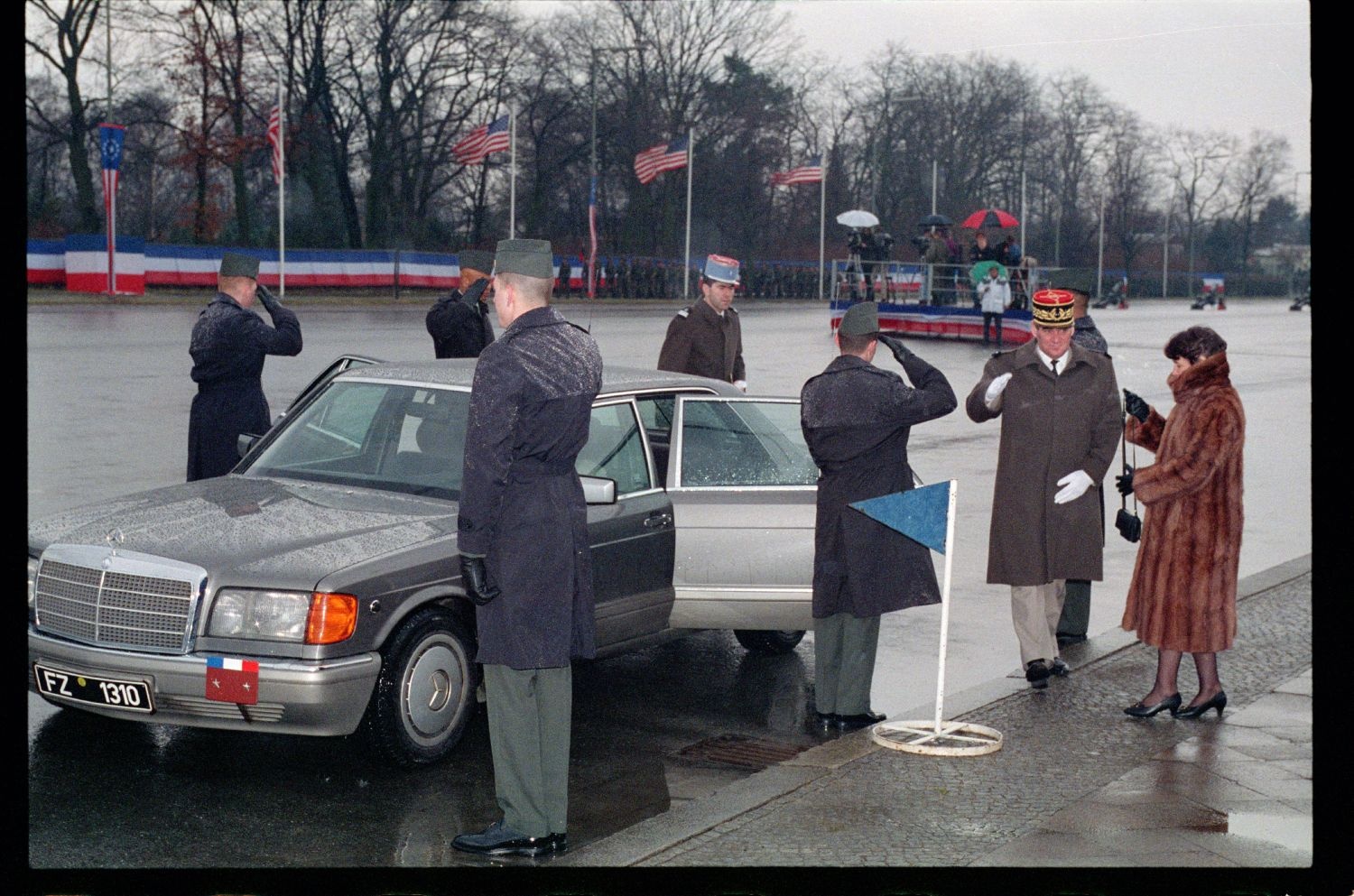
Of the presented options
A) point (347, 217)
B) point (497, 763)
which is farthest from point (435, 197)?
point (497, 763)

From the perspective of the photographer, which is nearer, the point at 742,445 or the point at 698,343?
the point at 742,445

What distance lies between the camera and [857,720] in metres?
7.11

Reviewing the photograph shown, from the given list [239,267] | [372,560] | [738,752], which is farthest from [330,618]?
[239,267]

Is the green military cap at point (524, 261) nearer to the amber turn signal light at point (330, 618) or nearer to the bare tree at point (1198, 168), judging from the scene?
the amber turn signal light at point (330, 618)

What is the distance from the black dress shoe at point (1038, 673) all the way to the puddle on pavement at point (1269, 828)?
1.94m

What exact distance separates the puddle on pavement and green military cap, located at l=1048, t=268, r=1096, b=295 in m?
3.58

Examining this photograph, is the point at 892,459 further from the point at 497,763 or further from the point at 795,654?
the point at 497,763

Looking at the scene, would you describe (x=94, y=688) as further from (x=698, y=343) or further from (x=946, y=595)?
(x=698, y=343)

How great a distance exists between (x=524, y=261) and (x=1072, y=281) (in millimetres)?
4490

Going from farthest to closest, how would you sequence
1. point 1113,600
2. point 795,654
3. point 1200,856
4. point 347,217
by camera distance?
1. point 347,217
2. point 1113,600
3. point 795,654
4. point 1200,856

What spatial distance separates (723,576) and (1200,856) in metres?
2.77

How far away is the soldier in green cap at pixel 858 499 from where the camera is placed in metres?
6.96

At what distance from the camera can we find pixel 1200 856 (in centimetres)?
513

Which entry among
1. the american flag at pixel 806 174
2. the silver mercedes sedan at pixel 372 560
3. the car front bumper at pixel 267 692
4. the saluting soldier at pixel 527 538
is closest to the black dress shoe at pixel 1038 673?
the silver mercedes sedan at pixel 372 560
